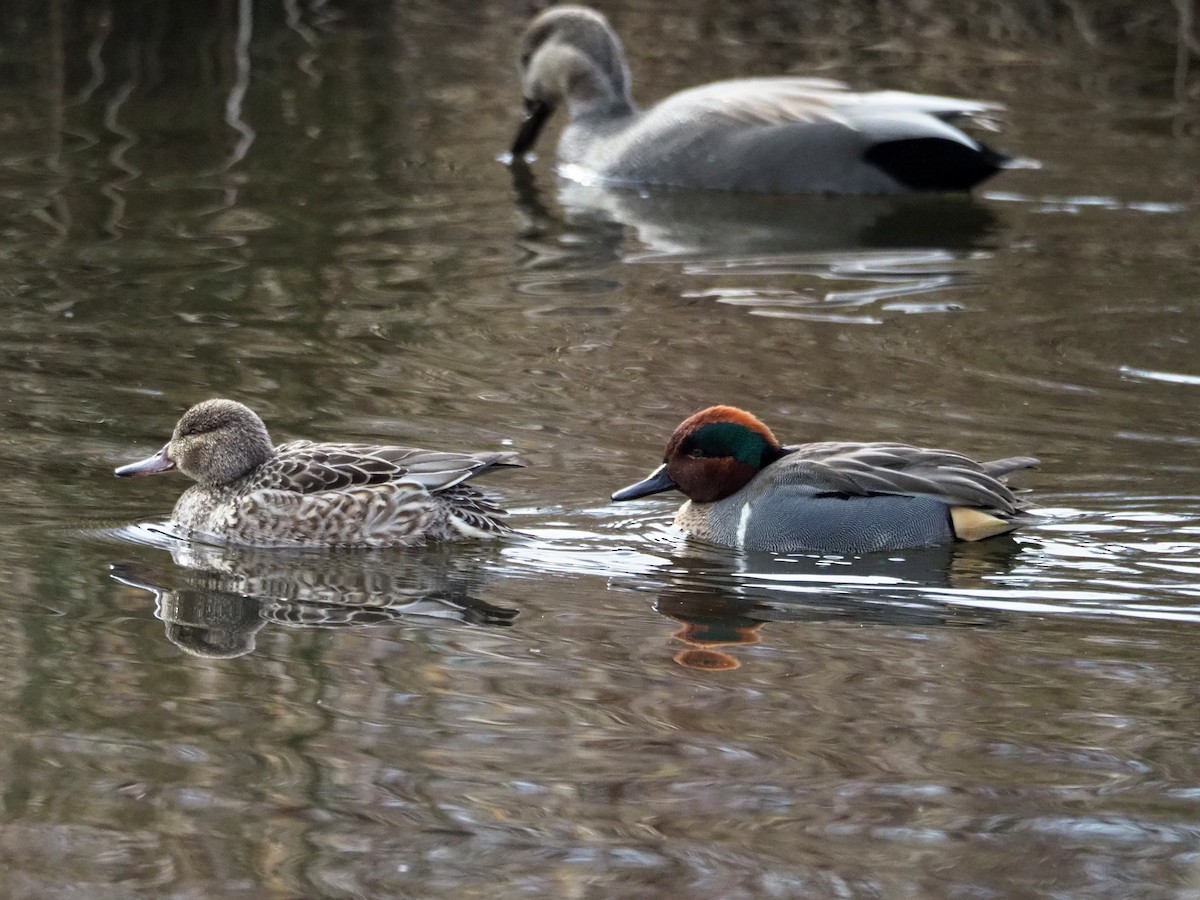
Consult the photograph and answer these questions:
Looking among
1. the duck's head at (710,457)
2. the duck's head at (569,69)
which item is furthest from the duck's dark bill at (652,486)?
the duck's head at (569,69)

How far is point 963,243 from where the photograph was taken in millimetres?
11500

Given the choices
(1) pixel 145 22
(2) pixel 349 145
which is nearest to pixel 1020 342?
(2) pixel 349 145

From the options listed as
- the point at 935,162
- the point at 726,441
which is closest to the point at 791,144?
the point at 935,162

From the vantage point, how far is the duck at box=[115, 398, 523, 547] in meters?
6.85

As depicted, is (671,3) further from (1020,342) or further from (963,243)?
(1020,342)

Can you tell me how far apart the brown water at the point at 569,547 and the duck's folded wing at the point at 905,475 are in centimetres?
21

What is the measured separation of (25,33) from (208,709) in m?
12.0

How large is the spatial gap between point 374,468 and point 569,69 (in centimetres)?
735

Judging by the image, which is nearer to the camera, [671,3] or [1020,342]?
[1020,342]

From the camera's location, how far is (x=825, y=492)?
684 cm

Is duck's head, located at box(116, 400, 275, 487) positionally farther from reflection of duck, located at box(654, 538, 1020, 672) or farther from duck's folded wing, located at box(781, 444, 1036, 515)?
duck's folded wing, located at box(781, 444, 1036, 515)

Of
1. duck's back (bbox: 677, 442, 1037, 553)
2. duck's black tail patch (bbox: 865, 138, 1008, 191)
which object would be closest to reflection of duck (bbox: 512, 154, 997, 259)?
duck's black tail patch (bbox: 865, 138, 1008, 191)


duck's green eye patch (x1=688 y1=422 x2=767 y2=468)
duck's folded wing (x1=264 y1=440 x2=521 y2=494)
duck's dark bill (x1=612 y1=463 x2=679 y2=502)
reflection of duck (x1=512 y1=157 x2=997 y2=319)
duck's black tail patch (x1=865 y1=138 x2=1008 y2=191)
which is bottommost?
duck's dark bill (x1=612 y1=463 x2=679 y2=502)

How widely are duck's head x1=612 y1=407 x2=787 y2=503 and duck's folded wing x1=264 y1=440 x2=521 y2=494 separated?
1.69ft
